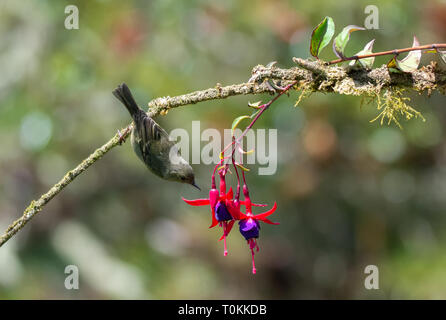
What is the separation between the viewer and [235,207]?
2.40 metres

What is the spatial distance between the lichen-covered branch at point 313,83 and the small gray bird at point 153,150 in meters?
1.06

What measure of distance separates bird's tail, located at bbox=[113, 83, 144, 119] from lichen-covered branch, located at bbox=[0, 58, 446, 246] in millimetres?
1061

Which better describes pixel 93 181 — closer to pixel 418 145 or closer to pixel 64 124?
pixel 64 124

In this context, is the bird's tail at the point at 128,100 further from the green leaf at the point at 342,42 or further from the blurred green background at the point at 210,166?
the blurred green background at the point at 210,166

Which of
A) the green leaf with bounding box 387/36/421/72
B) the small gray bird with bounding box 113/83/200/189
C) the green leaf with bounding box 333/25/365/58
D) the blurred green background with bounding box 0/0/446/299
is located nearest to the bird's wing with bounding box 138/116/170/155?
the small gray bird with bounding box 113/83/200/189

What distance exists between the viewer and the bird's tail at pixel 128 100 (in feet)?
11.8

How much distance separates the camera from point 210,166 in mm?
8164

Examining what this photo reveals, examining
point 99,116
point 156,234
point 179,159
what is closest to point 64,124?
point 99,116

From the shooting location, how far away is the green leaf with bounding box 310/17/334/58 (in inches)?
95.4

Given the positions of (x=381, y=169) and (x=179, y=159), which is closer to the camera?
(x=179, y=159)

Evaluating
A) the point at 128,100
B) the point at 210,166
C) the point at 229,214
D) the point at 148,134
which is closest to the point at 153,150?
the point at 148,134

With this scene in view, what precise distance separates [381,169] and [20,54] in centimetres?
550

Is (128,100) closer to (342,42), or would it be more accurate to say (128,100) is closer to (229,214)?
(229,214)

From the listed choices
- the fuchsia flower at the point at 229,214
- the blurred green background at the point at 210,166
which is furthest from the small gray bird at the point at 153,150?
the blurred green background at the point at 210,166
